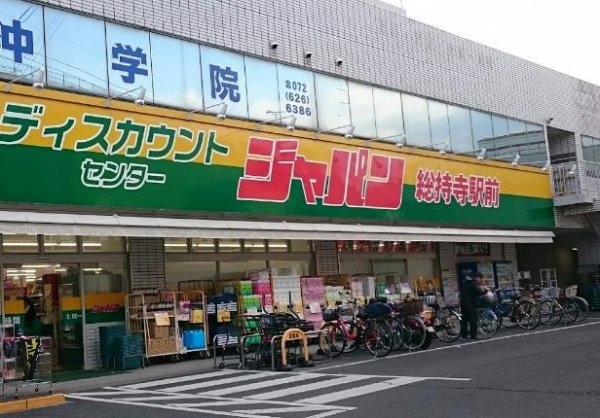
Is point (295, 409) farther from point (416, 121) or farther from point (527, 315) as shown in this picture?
point (416, 121)

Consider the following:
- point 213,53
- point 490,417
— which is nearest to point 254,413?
point 490,417

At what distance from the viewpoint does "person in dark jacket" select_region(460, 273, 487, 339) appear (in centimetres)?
1656

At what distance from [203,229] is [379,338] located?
4.42 meters

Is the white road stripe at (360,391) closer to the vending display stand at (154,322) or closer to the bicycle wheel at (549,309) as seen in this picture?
the vending display stand at (154,322)

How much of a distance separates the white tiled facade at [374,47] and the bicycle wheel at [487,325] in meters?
7.42

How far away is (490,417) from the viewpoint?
7617mm

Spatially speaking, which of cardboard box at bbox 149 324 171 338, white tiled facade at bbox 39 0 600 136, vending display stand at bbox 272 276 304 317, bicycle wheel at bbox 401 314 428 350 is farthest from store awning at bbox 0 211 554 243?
white tiled facade at bbox 39 0 600 136

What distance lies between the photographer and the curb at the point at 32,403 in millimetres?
10289

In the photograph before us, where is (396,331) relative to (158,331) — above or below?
below

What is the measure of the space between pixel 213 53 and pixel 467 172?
1018 centimetres

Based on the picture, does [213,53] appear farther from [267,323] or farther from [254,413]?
[254,413]

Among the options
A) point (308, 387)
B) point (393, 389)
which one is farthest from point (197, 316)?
point (393, 389)

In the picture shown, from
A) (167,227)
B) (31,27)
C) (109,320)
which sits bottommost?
(109,320)

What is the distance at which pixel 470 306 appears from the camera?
54.6 feet
